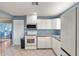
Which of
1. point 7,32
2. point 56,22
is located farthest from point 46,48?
point 7,32

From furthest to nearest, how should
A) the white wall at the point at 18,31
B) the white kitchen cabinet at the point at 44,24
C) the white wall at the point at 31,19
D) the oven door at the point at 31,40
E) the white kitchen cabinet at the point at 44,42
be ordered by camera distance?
the white wall at the point at 18,31
the white kitchen cabinet at the point at 44,24
the white wall at the point at 31,19
the white kitchen cabinet at the point at 44,42
the oven door at the point at 31,40

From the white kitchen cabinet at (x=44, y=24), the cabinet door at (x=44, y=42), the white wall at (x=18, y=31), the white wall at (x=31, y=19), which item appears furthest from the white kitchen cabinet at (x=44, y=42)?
the white wall at (x=18, y=31)

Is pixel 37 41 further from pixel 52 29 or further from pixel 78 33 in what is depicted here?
pixel 78 33

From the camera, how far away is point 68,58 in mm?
740

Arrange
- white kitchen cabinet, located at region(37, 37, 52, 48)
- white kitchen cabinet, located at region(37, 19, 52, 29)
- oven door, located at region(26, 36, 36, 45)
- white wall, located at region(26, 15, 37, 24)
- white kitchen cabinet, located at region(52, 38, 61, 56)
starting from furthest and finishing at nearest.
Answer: white kitchen cabinet, located at region(37, 19, 52, 29)
white wall, located at region(26, 15, 37, 24)
white kitchen cabinet, located at region(37, 37, 52, 48)
oven door, located at region(26, 36, 36, 45)
white kitchen cabinet, located at region(52, 38, 61, 56)

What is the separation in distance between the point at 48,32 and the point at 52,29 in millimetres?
371

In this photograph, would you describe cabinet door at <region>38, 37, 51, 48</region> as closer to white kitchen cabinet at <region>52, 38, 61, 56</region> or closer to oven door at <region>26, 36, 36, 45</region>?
oven door at <region>26, 36, 36, 45</region>

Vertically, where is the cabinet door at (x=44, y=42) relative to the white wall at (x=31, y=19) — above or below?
below

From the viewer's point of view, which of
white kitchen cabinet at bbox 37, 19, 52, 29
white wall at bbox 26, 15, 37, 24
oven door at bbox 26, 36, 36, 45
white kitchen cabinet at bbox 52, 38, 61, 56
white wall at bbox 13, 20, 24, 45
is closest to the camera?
white kitchen cabinet at bbox 52, 38, 61, 56

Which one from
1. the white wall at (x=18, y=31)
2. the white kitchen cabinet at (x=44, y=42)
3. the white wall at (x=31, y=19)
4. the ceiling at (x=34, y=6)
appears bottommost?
the white kitchen cabinet at (x=44, y=42)

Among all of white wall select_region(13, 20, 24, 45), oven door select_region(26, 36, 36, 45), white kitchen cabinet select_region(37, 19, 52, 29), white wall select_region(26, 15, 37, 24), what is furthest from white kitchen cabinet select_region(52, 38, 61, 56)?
white wall select_region(13, 20, 24, 45)

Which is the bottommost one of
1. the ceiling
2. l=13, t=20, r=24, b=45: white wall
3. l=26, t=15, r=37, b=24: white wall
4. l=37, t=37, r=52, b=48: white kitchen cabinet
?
l=37, t=37, r=52, b=48: white kitchen cabinet

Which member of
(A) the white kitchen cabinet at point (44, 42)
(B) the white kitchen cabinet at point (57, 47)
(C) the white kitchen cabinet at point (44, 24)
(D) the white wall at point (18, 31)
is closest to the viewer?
(B) the white kitchen cabinet at point (57, 47)

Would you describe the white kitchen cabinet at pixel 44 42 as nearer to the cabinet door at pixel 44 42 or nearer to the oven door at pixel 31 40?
the cabinet door at pixel 44 42
